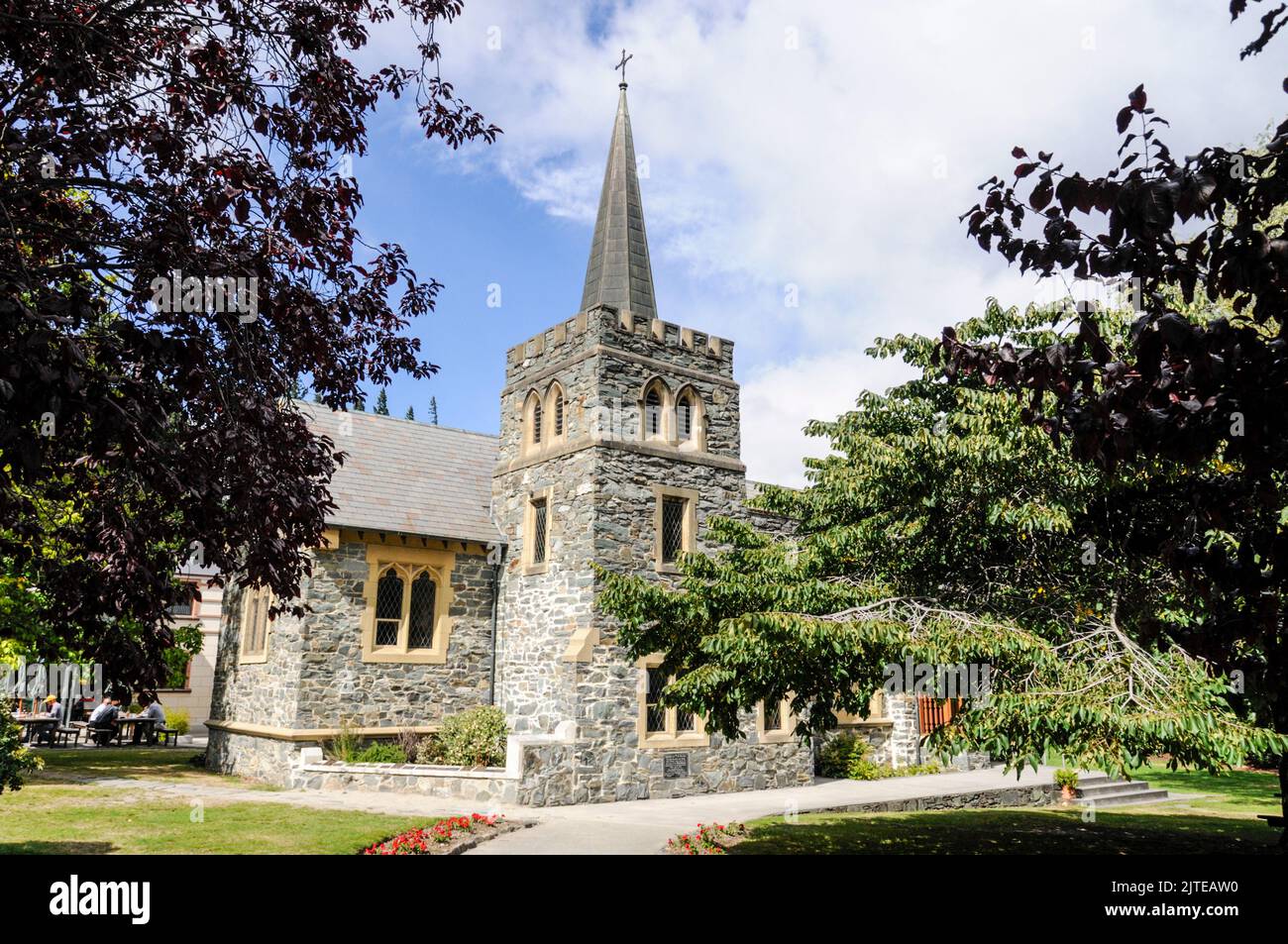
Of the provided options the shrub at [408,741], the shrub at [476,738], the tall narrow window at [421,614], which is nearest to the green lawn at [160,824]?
the shrub at [408,741]

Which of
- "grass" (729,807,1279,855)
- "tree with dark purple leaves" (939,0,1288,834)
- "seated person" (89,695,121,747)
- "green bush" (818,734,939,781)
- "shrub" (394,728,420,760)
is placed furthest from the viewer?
"seated person" (89,695,121,747)

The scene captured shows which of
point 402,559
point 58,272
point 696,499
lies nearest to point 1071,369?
point 58,272

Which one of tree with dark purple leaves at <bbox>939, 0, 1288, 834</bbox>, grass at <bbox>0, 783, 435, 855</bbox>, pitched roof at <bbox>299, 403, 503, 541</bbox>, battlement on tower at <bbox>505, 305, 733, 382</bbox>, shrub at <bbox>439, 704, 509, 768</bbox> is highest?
battlement on tower at <bbox>505, 305, 733, 382</bbox>

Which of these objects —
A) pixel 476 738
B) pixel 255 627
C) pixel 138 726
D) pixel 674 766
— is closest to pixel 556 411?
pixel 476 738

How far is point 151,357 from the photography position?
5750 millimetres

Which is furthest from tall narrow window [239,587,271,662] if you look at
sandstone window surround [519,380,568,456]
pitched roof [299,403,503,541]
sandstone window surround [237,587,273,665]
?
sandstone window surround [519,380,568,456]

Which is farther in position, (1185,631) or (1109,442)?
(1185,631)

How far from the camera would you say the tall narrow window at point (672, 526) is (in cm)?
1886

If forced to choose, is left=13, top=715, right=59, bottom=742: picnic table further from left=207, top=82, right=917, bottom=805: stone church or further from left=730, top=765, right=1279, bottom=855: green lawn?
left=730, top=765, right=1279, bottom=855: green lawn

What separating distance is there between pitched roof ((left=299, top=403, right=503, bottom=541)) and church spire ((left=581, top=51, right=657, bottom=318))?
455 centimetres

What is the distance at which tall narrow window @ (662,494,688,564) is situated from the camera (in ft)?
61.9
